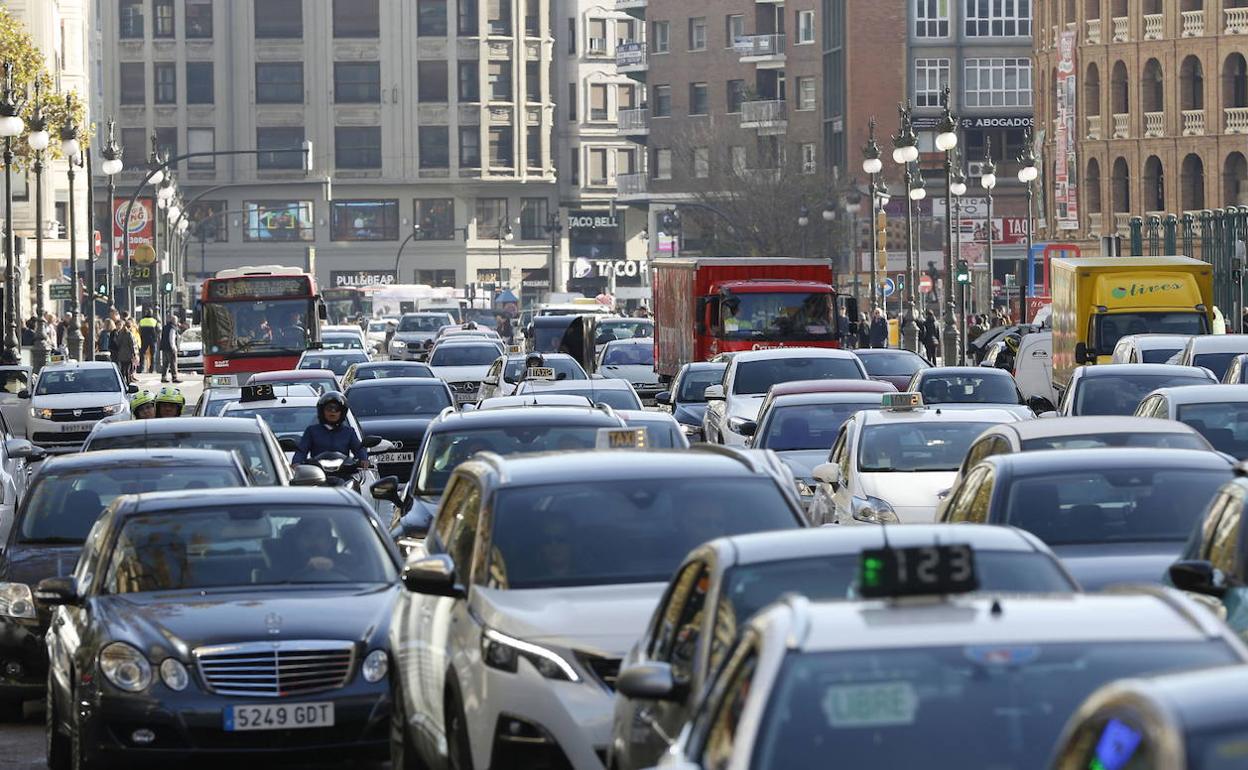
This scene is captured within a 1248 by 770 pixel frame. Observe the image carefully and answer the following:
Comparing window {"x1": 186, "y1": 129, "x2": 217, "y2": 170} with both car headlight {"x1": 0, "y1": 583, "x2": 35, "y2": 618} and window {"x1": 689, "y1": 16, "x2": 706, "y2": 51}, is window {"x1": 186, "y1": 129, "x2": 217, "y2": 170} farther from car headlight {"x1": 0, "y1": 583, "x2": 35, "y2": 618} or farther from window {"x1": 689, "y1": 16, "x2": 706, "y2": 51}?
car headlight {"x1": 0, "y1": 583, "x2": 35, "y2": 618}

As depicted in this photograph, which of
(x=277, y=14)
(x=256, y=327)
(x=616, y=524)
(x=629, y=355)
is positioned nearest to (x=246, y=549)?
(x=616, y=524)

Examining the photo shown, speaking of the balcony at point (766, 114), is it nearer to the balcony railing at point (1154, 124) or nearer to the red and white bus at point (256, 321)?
the balcony railing at point (1154, 124)

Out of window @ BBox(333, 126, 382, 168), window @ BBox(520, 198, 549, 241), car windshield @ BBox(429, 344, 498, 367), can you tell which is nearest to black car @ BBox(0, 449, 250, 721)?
car windshield @ BBox(429, 344, 498, 367)

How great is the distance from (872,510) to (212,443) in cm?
499

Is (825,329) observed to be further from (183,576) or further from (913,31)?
(913,31)

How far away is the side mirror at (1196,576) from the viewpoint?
9.29 meters

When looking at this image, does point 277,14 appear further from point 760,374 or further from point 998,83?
point 760,374

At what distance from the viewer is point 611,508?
10094 millimetres

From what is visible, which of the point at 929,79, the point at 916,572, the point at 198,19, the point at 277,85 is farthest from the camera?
the point at 277,85

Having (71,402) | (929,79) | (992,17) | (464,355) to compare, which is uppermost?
(992,17)

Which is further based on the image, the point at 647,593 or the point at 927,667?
the point at 647,593

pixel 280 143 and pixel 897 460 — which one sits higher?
pixel 280 143

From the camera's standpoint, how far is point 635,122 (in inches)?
5207

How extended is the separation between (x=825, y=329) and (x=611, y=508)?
31.5 meters
